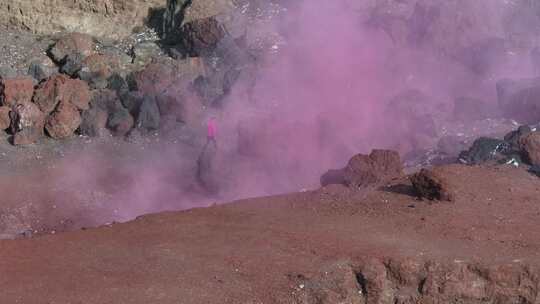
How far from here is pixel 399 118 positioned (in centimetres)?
1135

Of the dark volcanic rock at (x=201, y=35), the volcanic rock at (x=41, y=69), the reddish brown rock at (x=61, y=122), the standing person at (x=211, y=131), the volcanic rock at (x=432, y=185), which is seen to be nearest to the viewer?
the volcanic rock at (x=432, y=185)

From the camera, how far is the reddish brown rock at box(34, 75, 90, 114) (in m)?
11.5

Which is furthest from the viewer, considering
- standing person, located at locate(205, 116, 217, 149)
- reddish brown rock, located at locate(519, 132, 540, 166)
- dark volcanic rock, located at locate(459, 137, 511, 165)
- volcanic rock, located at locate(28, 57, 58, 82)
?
volcanic rock, located at locate(28, 57, 58, 82)

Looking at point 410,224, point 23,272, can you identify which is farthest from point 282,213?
point 23,272

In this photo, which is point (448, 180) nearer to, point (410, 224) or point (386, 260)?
point (410, 224)

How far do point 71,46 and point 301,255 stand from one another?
719 centimetres

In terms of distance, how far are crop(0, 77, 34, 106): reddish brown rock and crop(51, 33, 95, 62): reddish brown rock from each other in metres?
1.08

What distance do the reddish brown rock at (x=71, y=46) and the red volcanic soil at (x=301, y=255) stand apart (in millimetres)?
5500

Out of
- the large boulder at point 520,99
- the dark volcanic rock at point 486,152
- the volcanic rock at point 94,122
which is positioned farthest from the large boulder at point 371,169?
the volcanic rock at point 94,122

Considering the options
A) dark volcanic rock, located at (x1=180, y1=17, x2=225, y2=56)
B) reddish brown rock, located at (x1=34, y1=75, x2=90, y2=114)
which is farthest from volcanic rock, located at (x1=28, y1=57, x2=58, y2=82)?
dark volcanic rock, located at (x1=180, y1=17, x2=225, y2=56)

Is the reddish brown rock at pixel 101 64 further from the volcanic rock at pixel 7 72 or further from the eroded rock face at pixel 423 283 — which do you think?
the eroded rock face at pixel 423 283

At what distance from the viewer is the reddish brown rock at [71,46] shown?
492 inches

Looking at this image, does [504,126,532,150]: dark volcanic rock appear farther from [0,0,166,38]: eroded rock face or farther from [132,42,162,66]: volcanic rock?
[0,0,166,38]: eroded rock face

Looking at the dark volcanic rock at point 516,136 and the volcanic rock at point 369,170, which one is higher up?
the dark volcanic rock at point 516,136
